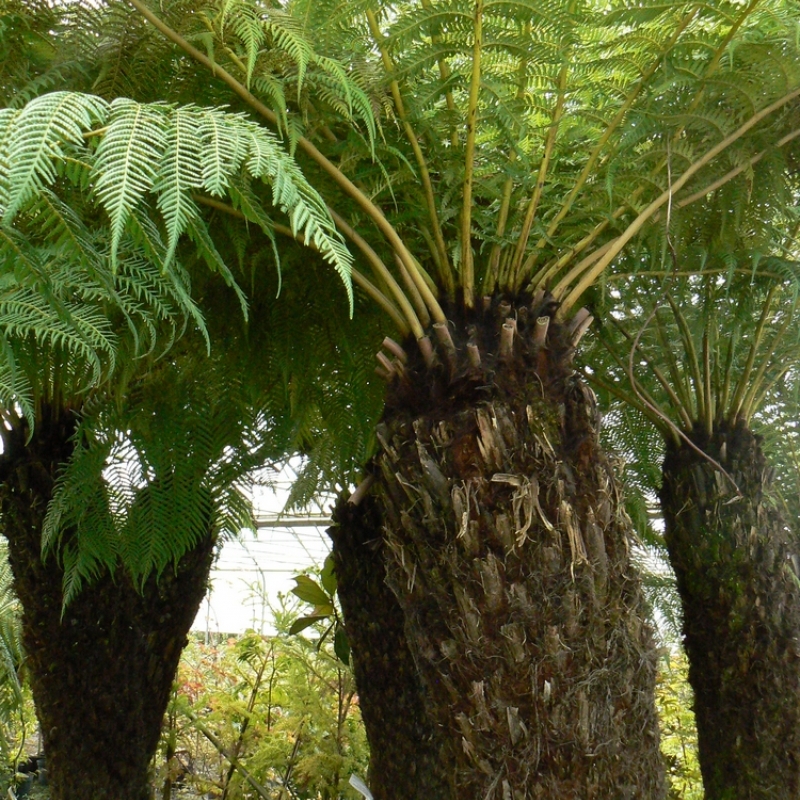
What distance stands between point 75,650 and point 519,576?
4.02 feet

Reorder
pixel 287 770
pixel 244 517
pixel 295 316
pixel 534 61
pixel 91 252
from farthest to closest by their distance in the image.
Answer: pixel 287 770 < pixel 244 517 < pixel 295 316 < pixel 534 61 < pixel 91 252

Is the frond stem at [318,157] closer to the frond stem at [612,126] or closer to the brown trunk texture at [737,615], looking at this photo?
the frond stem at [612,126]

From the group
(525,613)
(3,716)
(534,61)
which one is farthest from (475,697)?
(3,716)

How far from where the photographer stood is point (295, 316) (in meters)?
1.51

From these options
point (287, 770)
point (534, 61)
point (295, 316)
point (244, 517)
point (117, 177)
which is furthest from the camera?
point (287, 770)

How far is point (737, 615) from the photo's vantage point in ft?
5.65

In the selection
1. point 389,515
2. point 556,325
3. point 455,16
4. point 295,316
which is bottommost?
point 389,515

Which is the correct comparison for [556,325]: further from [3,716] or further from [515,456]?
[3,716]

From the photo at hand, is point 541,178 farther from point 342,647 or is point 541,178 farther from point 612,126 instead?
point 342,647

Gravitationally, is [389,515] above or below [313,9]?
below

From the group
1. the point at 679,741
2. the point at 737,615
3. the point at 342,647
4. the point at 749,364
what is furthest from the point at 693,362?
the point at 679,741

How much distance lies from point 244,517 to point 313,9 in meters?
1.16

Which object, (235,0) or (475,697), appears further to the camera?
(475,697)

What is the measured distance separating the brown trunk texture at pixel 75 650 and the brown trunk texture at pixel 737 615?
122 cm
